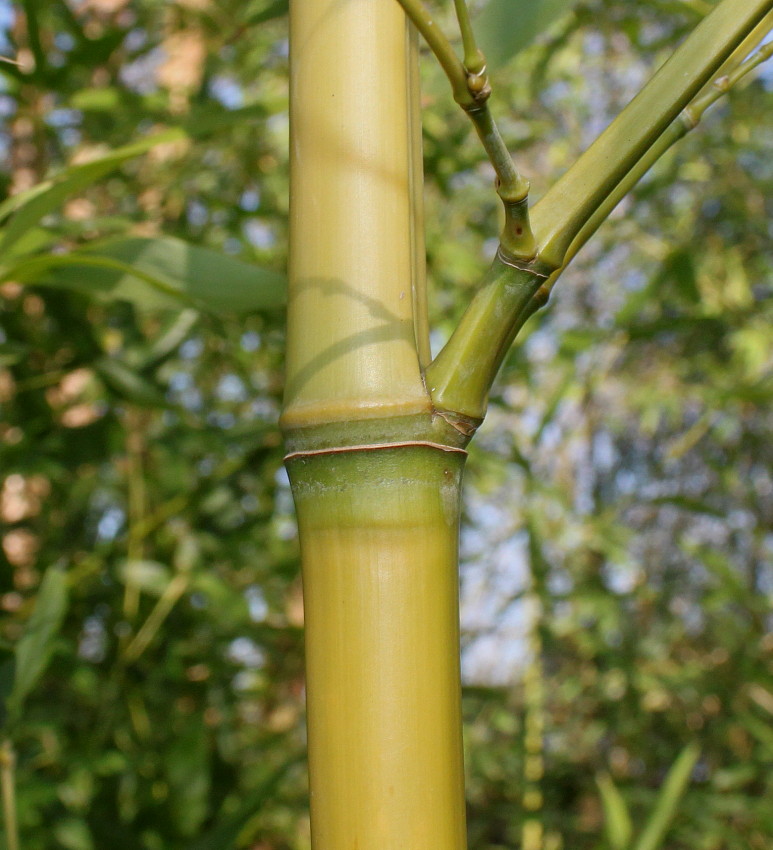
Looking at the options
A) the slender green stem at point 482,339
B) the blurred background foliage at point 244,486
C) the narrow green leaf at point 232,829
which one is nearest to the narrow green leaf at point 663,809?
the blurred background foliage at point 244,486

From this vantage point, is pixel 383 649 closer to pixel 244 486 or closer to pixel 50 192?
pixel 50 192

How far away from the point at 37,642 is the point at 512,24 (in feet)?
1.22

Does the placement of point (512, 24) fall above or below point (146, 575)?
above

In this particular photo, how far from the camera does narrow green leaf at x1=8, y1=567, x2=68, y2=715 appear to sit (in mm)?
469

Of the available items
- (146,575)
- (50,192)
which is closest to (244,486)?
(146,575)

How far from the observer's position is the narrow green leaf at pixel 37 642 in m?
0.47

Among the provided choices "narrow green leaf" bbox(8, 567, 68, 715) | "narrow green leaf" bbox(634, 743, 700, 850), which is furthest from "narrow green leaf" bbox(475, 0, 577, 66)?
"narrow green leaf" bbox(634, 743, 700, 850)

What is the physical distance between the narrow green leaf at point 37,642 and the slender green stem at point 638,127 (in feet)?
1.13

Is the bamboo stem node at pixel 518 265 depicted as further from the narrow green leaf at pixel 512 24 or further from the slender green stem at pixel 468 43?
the narrow green leaf at pixel 512 24

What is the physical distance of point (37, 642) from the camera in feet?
1.56

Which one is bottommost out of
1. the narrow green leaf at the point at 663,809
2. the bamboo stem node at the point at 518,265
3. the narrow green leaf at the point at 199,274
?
the narrow green leaf at the point at 663,809

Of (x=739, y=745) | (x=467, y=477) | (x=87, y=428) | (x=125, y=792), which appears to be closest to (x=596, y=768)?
(x=739, y=745)

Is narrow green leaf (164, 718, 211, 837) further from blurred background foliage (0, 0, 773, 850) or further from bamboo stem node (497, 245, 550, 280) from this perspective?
bamboo stem node (497, 245, 550, 280)

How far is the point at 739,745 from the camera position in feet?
4.61
